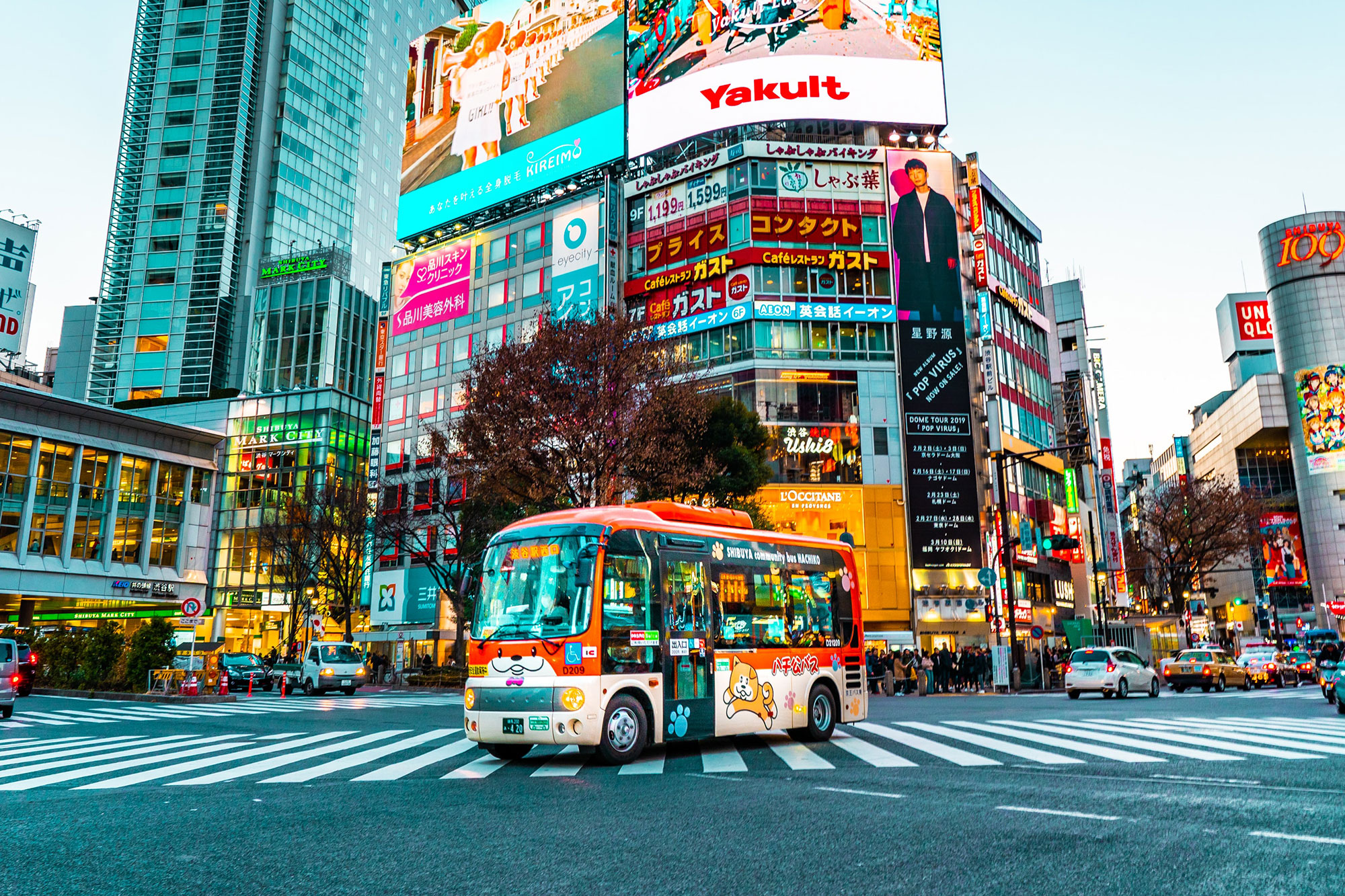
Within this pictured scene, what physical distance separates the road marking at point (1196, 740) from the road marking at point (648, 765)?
272 inches

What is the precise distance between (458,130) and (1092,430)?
5191 centimetres

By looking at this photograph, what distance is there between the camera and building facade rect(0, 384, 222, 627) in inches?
1913

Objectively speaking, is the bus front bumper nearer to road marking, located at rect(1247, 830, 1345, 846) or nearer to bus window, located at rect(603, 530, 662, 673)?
bus window, located at rect(603, 530, 662, 673)

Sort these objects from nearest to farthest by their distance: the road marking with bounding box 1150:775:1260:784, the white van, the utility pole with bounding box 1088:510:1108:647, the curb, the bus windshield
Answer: the road marking with bounding box 1150:775:1260:784 → the bus windshield → the white van → the curb → the utility pole with bounding box 1088:510:1108:647

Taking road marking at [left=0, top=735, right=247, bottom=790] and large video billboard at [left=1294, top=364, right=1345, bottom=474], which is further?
large video billboard at [left=1294, top=364, right=1345, bottom=474]

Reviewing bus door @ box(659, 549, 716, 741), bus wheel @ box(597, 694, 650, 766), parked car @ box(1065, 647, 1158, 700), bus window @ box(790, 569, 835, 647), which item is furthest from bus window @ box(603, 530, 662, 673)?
parked car @ box(1065, 647, 1158, 700)

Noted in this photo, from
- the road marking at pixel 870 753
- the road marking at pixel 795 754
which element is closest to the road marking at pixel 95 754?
the road marking at pixel 795 754

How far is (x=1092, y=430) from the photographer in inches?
2862

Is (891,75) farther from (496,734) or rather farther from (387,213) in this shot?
(387,213)

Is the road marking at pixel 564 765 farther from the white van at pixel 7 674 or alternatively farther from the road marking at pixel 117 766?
the white van at pixel 7 674

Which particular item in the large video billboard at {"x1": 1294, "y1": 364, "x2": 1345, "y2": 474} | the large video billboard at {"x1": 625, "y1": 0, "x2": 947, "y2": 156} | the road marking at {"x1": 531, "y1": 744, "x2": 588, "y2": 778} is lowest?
the road marking at {"x1": 531, "y1": 744, "x2": 588, "y2": 778}

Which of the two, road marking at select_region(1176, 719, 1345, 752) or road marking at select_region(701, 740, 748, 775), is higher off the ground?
road marking at select_region(1176, 719, 1345, 752)

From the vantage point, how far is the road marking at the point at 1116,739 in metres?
10.9

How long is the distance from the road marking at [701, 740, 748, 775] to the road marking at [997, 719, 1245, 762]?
201 inches
